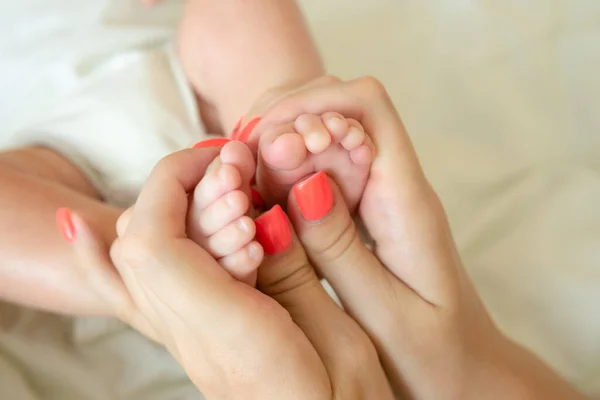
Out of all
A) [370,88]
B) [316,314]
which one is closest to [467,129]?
[370,88]

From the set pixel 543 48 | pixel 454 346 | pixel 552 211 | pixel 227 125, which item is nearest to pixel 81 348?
pixel 227 125

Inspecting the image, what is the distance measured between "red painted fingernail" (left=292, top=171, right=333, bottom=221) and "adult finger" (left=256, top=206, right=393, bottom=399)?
2cm

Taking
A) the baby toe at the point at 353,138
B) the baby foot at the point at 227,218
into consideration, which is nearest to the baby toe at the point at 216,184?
the baby foot at the point at 227,218

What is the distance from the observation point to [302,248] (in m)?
0.57

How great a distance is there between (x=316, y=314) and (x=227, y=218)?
5.3 inches

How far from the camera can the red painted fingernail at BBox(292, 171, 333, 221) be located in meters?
0.53

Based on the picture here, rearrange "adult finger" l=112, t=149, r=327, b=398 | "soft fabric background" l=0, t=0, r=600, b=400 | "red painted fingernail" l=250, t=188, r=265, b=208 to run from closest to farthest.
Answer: "adult finger" l=112, t=149, r=327, b=398, "red painted fingernail" l=250, t=188, r=265, b=208, "soft fabric background" l=0, t=0, r=600, b=400

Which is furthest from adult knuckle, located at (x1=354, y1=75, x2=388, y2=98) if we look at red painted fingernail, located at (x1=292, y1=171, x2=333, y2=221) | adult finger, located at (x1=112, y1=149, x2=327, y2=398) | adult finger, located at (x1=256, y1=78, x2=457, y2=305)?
adult finger, located at (x1=112, y1=149, x2=327, y2=398)

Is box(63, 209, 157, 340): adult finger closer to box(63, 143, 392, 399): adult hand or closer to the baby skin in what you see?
box(63, 143, 392, 399): adult hand

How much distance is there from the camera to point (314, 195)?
534 mm

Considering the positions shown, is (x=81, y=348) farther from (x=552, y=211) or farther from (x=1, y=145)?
(x=552, y=211)

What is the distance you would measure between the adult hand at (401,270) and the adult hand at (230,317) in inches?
1.3

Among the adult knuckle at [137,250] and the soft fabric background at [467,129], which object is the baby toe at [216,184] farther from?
the soft fabric background at [467,129]

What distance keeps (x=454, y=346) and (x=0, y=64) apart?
79 centimetres
